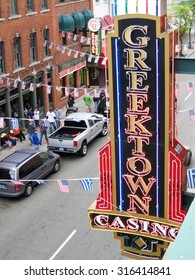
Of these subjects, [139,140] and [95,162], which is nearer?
[139,140]

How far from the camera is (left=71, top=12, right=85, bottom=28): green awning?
35.6 m

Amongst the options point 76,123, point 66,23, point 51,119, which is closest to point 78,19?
point 66,23

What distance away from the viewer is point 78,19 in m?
35.7

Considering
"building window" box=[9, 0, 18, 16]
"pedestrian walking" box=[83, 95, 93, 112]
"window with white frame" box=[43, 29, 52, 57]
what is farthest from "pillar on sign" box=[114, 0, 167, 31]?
"window with white frame" box=[43, 29, 52, 57]

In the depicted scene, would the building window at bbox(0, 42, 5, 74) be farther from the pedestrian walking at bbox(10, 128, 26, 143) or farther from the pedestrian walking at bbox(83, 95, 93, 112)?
the pedestrian walking at bbox(83, 95, 93, 112)

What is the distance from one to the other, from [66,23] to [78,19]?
2.00 meters

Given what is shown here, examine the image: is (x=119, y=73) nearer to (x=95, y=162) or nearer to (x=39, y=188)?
(x=39, y=188)

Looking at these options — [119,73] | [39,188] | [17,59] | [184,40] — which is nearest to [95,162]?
[39,188]

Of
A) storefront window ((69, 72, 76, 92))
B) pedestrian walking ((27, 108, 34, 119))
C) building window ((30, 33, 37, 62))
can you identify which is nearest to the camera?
pedestrian walking ((27, 108, 34, 119))

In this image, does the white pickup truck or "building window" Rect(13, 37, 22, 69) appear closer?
Answer: the white pickup truck

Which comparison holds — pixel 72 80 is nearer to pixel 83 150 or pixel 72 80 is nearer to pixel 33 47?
pixel 33 47

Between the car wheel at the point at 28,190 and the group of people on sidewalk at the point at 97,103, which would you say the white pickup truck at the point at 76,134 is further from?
the car wheel at the point at 28,190

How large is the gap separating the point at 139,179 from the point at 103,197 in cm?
114

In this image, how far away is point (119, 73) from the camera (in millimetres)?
10859
